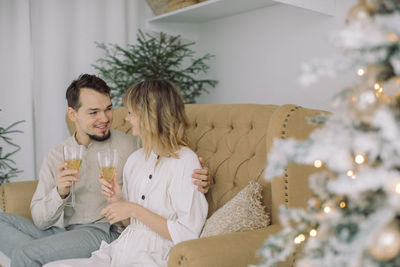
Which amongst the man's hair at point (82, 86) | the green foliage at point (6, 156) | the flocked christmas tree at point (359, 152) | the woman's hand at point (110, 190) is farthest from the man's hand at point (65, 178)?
the flocked christmas tree at point (359, 152)

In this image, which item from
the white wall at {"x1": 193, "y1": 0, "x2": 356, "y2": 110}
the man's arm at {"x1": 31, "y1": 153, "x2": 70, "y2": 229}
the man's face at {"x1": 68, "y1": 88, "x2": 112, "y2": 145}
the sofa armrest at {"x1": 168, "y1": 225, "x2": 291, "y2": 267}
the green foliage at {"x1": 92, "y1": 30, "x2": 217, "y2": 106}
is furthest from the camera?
the green foliage at {"x1": 92, "y1": 30, "x2": 217, "y2": 106}

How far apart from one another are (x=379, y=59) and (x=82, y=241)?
145 cm

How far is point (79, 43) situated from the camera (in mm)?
3113

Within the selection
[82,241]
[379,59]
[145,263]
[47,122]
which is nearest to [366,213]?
[379,59]

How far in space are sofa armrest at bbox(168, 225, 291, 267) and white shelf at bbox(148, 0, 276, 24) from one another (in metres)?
1.70

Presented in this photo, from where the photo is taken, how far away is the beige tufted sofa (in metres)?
Result: 1.15

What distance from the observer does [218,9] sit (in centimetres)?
270

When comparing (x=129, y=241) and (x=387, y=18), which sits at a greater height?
(x=387, y=18)

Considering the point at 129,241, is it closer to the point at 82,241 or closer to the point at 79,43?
the point at 82,241

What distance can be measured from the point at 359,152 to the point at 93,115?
5.15 feet

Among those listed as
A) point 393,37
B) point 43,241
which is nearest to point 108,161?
point 43,241

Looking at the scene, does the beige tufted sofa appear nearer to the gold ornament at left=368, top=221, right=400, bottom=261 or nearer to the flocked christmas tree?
the flocked christmas tree

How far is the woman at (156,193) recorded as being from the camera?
1.44 meters

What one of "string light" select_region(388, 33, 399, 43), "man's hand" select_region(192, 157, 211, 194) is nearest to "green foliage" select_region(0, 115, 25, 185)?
"man's hand" select_region(192, 157, 211, 194)
